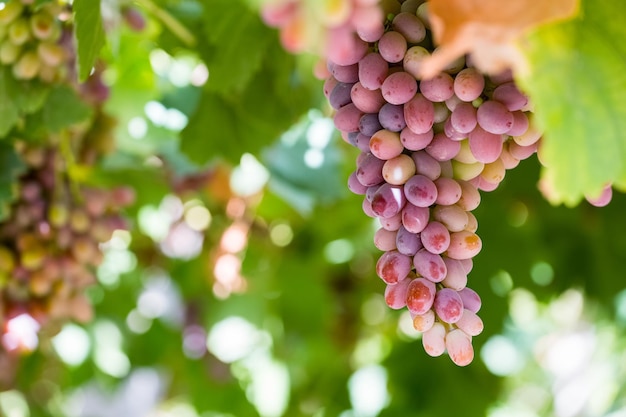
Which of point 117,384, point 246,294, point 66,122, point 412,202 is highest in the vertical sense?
point 412,202

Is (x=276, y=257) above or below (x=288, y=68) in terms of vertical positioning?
below

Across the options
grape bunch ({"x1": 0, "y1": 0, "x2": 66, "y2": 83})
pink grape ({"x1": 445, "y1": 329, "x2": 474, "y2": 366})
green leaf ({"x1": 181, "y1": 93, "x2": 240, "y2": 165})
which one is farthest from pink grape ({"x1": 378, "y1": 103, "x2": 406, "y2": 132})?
green leaf ({"x1": 181, "y1": 93, "x2": 240, "y2": 165})

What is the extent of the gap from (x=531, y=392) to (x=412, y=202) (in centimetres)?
166

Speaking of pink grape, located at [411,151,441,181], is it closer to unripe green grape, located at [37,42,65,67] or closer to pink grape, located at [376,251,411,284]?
pink grape, located at [376,251,411,284]

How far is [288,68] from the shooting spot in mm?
753

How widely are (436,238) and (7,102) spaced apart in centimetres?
37

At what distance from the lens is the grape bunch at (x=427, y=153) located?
38cm

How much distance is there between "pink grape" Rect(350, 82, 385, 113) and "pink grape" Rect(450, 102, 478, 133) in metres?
0.04

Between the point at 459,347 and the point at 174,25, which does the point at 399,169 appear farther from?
the point at 174,25

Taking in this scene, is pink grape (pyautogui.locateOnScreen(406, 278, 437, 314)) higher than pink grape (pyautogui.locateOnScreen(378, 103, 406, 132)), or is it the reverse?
pink grape (pyautogui.locateOnScreen(378, 103, 406, 132))

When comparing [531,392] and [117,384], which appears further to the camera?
[531,392]

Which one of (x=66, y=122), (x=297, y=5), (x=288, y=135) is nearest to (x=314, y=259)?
(x=288, y=135)

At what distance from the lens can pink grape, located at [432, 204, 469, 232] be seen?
39 cm

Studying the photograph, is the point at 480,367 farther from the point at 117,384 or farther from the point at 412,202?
the point at 412,202
